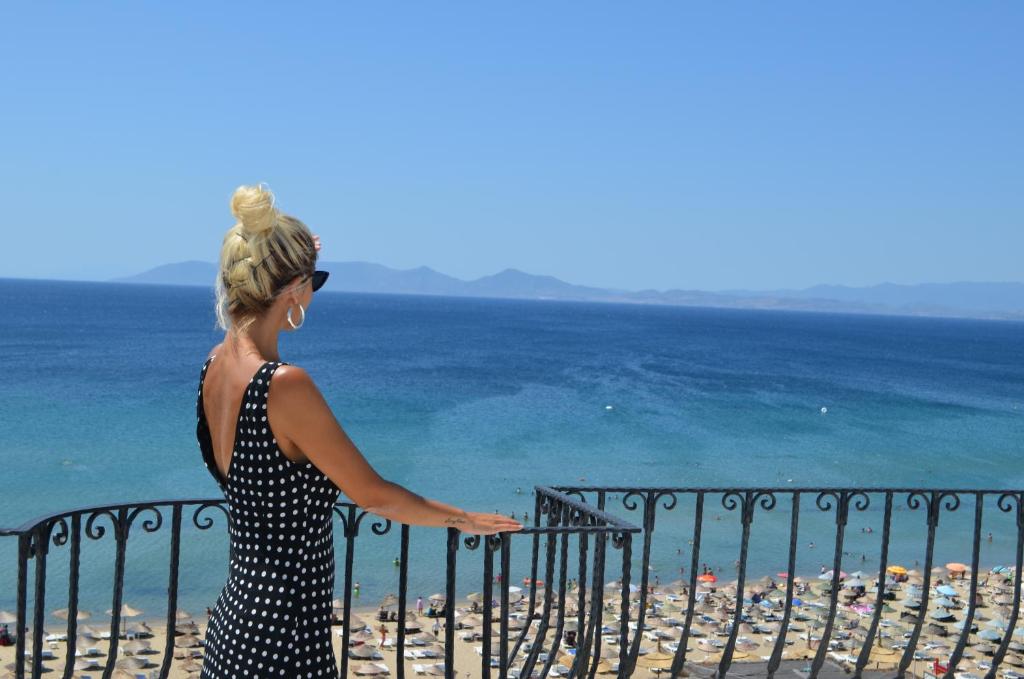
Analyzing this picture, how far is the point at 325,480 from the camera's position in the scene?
9.37ft

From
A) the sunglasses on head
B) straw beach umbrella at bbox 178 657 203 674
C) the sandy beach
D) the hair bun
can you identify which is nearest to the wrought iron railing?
the sunglasses on head

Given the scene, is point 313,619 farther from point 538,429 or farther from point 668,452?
point 538,429

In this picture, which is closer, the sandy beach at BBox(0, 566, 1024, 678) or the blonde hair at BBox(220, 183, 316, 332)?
the blonde hair at BBox(220, 183, 316, 332)

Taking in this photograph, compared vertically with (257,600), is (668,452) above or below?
below

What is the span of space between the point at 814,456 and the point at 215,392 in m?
45.0

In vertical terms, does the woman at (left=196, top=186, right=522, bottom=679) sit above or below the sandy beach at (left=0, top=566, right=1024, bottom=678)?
above

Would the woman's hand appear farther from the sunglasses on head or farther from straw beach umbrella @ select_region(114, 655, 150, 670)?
straw beach umbrella @ select_region(114, 655, 150, 670)

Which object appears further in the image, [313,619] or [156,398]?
[156,398]

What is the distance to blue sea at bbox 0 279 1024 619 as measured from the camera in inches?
1154

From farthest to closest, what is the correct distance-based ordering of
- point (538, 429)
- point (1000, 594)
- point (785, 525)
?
point (538, 429)
point (785, 525)
point (1000, 594)

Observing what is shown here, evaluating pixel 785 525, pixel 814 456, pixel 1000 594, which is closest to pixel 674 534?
pixel 785 525

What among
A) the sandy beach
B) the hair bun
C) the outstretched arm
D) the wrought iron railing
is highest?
the hair bun

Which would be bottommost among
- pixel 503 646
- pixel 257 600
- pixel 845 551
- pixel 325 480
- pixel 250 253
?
pixel 845 551

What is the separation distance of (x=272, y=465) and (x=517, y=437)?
4429 centimetres
